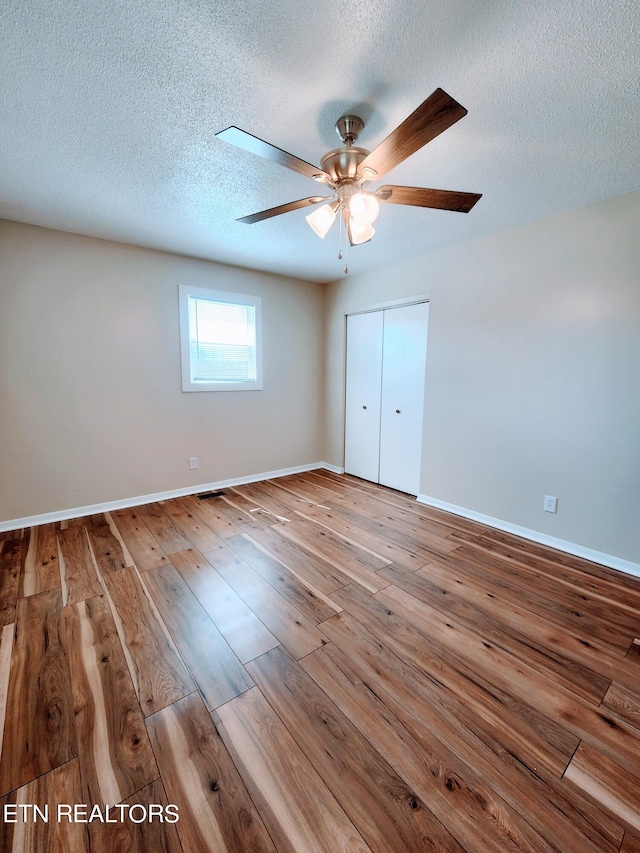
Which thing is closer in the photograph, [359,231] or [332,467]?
[359,231]

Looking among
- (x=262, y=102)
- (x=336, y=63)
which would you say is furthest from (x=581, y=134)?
(x=262, y=102)

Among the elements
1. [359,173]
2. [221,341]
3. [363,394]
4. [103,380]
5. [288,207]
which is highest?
[359,173]

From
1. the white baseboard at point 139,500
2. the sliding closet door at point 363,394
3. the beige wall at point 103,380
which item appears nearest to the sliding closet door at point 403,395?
the sliding closet door at point 363,394

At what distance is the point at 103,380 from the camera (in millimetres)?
3076

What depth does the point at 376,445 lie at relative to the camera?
13.3ft

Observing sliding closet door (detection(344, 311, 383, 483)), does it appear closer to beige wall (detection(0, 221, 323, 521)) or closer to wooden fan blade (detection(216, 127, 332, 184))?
beige wall (detection(0, 221, 323, 521))

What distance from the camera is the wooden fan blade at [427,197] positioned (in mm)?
1439

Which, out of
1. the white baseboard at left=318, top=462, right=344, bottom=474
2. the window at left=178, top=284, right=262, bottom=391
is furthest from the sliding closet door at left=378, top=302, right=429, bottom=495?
the window at left=178, top=284, right=262, bottom=391

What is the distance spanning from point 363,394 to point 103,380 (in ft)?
9.07

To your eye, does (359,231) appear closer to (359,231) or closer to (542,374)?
(359,231)

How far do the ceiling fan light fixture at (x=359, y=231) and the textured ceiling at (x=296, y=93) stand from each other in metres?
0.44

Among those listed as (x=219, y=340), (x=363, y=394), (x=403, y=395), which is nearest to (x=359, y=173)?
(x=403, y=395)

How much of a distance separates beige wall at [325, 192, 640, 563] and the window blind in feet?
6.11

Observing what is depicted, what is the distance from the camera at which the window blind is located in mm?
3549
